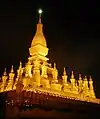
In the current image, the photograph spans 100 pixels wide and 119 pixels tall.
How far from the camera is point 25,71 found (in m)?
23.2

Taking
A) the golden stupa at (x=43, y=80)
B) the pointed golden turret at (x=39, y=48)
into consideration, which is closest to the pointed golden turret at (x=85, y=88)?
the golden stupa at (x=43, y=80)

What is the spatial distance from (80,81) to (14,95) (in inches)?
405

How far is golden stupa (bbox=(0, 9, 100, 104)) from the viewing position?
827 inches

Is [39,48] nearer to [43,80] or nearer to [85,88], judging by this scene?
[43,80]

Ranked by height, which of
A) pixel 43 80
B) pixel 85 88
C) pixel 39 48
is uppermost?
pixel 39 48

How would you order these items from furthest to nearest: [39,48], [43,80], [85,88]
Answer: [39,48] → [85,88] → [43,80]

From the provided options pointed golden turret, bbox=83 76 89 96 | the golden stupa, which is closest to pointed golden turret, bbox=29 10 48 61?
the golden stupa

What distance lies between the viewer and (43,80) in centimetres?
2234

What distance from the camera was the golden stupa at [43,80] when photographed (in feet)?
68.9

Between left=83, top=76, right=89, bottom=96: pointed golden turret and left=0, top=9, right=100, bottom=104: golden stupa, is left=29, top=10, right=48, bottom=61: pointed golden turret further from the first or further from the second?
left=83, top=76, right=89, bottom=96: pointed golden turret

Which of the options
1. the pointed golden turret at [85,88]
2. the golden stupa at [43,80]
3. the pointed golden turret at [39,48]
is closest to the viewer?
the golden stupa at [43,80]

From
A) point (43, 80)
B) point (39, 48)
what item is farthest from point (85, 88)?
point (39, 48)

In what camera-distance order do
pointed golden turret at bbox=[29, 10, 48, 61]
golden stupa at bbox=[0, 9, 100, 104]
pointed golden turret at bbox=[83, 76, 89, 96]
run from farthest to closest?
pointed golden turret at bbox=[29, 10, 48, 61] < pointed golden turret at bbox=[83, 76, 89, 96] < golden stupa at bbox=[0, 9, 100, 104]

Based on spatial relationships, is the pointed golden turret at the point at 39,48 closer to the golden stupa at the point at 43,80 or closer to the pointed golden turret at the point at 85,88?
the golden stupa at the point at 43,80
